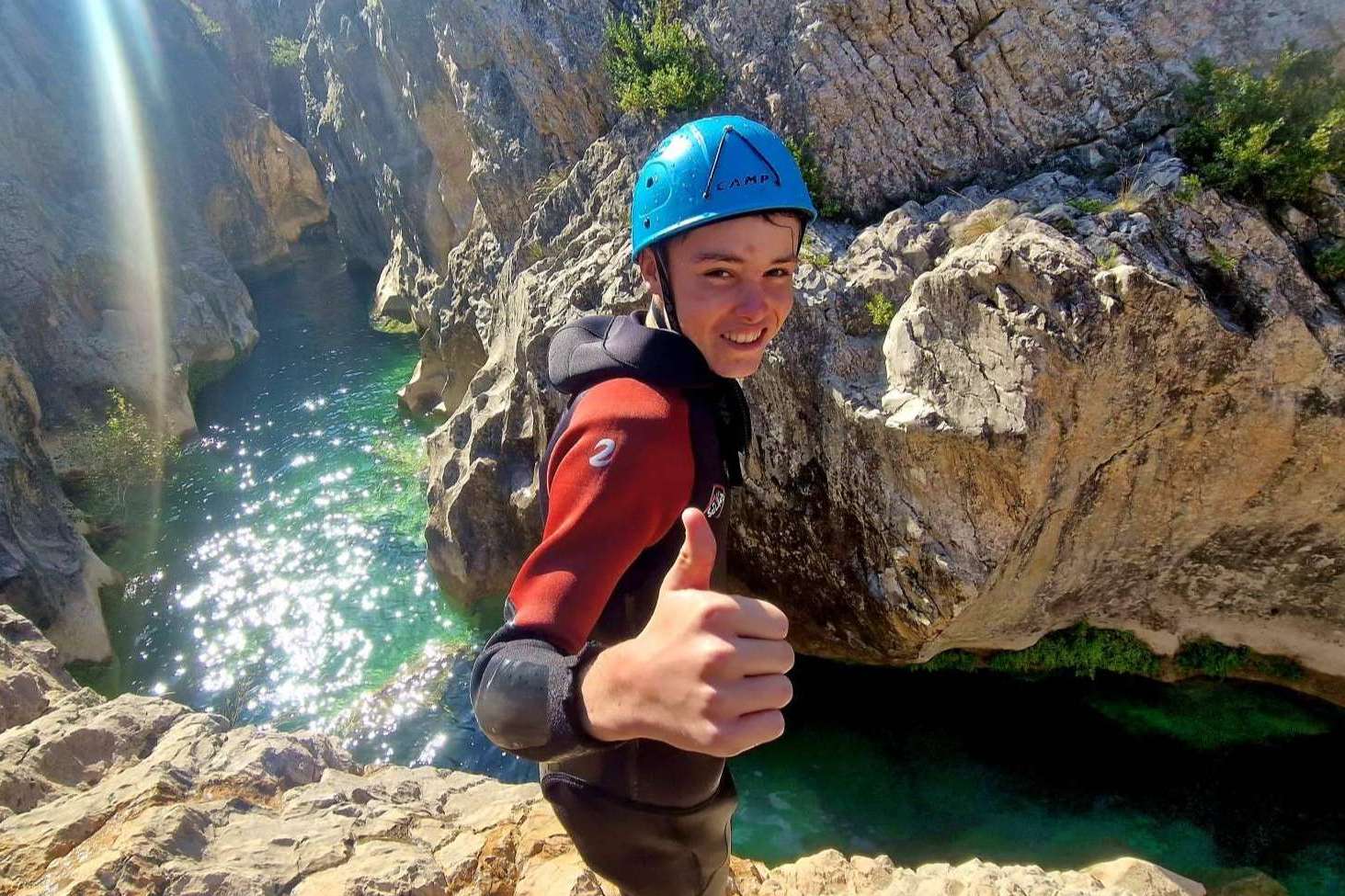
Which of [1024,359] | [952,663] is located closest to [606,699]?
[1024,359]

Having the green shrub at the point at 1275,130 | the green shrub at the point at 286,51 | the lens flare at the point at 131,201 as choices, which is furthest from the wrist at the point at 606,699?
the green shrub at the point at 286,51

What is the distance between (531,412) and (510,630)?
8854 millimetres

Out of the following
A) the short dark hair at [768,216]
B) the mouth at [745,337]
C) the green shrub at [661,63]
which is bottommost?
the mouth at [745,337]

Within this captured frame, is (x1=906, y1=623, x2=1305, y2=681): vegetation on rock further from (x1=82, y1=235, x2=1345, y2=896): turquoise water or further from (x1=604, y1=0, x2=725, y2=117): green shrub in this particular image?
(x1=604, y1=0, x2=725, y2=117): green shrub

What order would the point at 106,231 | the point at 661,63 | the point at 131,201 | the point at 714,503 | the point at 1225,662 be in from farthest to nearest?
the point at 131,201 < the point at 106,231 < the point at 661,63 < the point at 1225,662 < the point at 714,503

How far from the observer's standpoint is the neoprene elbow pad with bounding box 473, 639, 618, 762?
2.10 metres

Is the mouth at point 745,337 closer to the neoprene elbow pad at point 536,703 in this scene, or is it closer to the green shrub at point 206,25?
the neoprene elbow pad at point 536,703

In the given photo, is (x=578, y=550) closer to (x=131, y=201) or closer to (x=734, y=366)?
(x=734, y=366)

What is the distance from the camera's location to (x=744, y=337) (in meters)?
3.14

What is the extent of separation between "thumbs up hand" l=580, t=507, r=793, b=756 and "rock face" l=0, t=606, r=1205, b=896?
12.3 ft

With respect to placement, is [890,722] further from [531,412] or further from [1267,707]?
[531,412]

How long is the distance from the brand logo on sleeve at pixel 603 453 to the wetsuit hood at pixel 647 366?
0.45 meters

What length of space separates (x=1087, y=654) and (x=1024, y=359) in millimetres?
5264

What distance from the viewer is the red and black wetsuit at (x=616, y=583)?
2242mm
